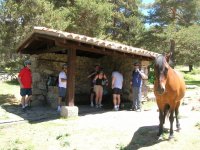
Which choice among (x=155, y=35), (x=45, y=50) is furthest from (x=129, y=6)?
(x=45, y=50)

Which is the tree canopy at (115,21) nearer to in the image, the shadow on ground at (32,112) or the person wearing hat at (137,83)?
the shadow on ground at (32,112)

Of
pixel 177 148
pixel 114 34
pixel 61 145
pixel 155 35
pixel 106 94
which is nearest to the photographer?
pixel 177 148

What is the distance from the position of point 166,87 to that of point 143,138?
146 cm

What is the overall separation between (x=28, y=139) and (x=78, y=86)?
7.22 m

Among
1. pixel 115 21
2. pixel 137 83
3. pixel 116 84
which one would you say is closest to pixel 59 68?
pixel 116 84

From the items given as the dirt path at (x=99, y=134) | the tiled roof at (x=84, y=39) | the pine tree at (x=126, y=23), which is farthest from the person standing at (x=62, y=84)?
the pine tree at (x=126, y=23)

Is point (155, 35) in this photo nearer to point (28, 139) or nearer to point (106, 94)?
point (106, 94)

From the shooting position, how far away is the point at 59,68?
1538cm

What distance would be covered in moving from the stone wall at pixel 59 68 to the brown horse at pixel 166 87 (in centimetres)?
572

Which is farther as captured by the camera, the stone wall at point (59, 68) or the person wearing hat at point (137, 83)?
the stone wall at point (59, 68)

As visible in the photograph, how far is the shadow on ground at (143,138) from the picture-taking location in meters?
7.79

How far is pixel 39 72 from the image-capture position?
48.1 feet

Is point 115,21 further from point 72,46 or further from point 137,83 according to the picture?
point 72,46

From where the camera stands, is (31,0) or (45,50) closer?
(45,50)
